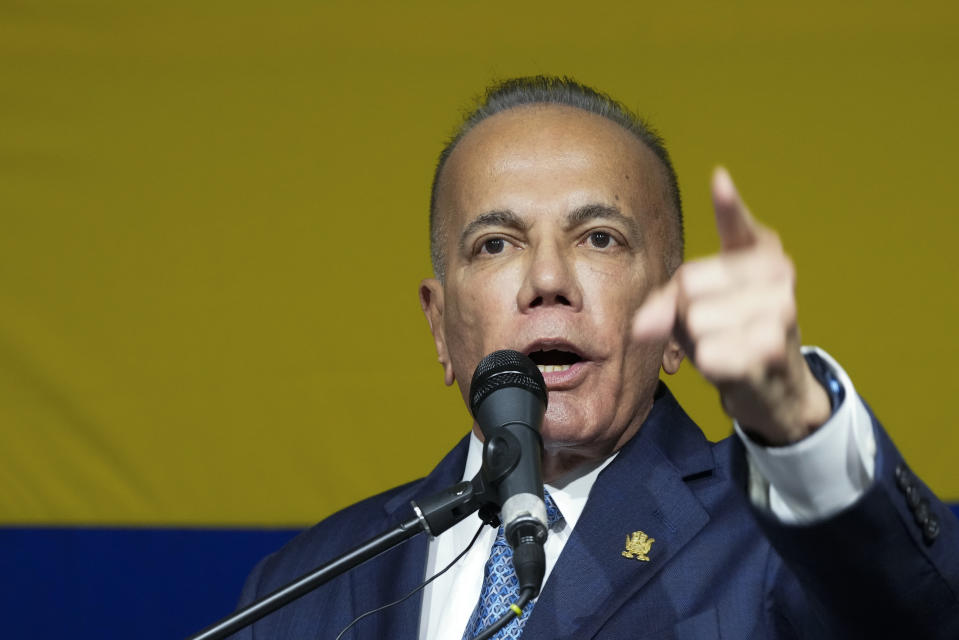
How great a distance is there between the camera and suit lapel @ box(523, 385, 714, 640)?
1699 mm

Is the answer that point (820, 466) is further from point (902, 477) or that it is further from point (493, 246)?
point (493, 246)

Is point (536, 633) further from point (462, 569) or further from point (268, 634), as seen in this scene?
point (268, 634)

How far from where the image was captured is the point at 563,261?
75.2 inches

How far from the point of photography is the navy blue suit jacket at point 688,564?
1.23m

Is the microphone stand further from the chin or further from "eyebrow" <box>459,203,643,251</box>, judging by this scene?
"eyebrow" <box>459,203,643,251</box>

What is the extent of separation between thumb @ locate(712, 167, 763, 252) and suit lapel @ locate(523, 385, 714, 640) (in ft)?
2.51

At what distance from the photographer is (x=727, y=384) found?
3.55ft

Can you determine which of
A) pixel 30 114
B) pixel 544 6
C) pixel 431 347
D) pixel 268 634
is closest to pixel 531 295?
pixel 268 634

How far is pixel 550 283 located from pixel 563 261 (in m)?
0.06

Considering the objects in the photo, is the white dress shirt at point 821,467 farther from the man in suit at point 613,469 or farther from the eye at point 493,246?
the eye at point 493,246

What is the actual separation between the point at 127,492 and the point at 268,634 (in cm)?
102

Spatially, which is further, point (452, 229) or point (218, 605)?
point (218, 605)

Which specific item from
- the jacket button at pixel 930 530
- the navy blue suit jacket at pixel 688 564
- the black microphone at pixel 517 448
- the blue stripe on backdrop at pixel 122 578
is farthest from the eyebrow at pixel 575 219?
the blue stripe on backdrop at pixel 122 578

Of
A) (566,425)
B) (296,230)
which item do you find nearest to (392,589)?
(566,425)
